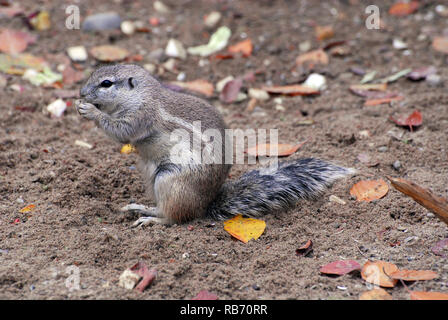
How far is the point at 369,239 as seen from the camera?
10.8 ft

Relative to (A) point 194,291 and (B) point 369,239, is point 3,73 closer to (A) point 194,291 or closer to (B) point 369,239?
(A) point 194,291

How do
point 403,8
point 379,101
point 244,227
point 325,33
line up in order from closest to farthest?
1. point 244,227
2. point 379,101
3. point 325,33
4. point 403,8

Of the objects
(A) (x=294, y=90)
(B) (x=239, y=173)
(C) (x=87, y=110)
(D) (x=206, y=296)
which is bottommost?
(D) (x=206, y=296)

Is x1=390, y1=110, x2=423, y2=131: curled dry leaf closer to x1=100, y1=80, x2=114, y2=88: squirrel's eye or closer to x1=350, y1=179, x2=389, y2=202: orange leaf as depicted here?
x1=350, y1=179, x2=389, y2=202: orange leaf

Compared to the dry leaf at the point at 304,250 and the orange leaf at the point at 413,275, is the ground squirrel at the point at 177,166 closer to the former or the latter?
the dry leaf at the point at 304,250

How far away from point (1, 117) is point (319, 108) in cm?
279

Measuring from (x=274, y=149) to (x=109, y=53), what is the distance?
2.33 m

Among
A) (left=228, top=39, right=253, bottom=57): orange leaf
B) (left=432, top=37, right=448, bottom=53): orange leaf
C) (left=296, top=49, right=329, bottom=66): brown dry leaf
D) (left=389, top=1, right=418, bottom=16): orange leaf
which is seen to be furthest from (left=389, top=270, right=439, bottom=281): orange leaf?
(left=389, top=1, right=418, bottom=16): orange leaf

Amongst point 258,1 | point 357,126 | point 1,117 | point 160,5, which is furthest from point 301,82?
point 1,117

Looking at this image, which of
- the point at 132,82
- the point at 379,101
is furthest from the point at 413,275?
the point at 379,101

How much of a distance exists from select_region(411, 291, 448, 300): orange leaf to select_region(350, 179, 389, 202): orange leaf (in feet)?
3.41

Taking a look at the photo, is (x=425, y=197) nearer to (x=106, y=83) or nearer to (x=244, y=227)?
(x=244, y=227)

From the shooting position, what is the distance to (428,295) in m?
2.70

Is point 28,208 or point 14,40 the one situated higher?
point 14,40
